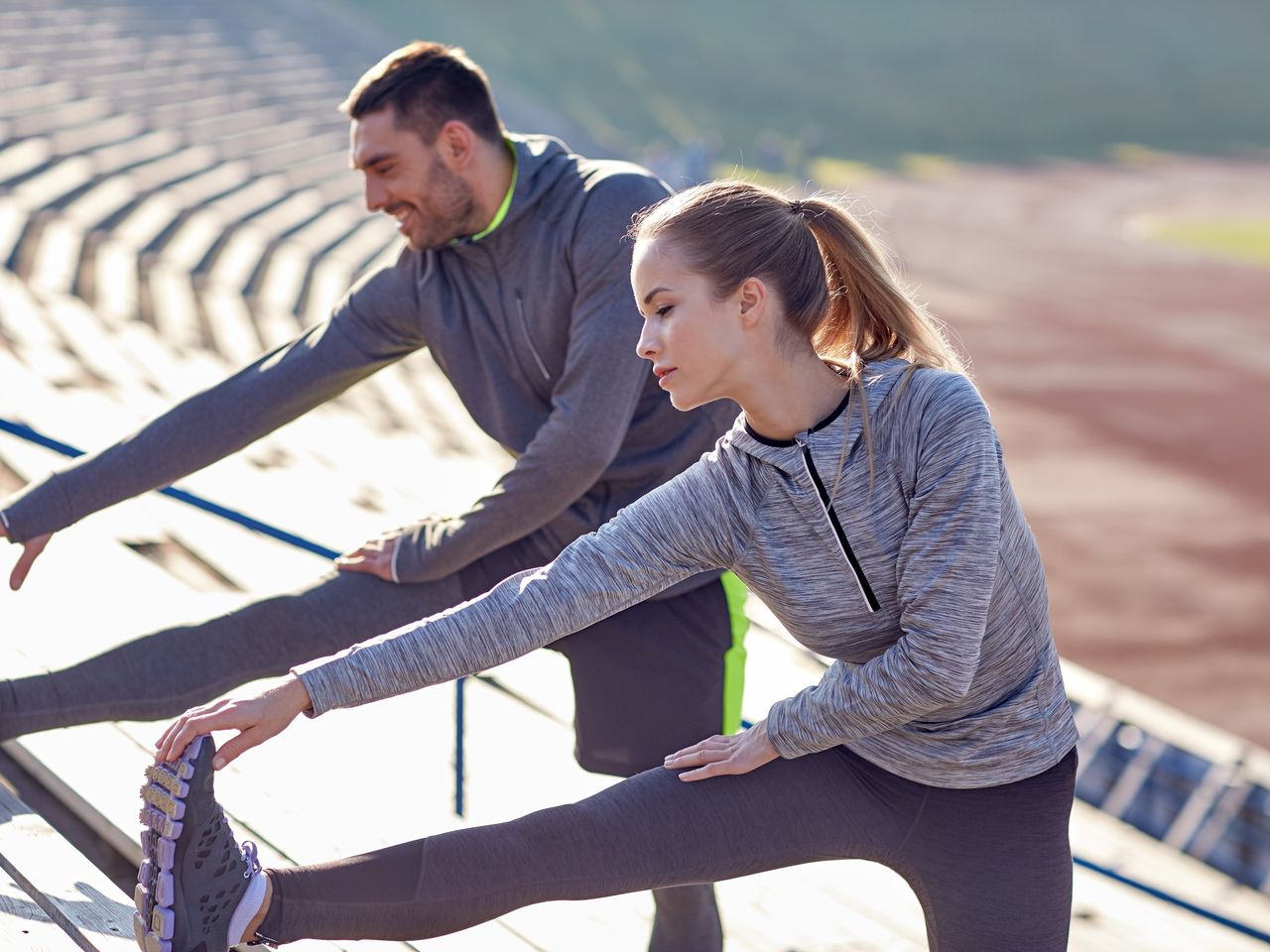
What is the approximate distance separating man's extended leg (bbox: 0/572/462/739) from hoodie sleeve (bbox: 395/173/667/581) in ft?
0.25

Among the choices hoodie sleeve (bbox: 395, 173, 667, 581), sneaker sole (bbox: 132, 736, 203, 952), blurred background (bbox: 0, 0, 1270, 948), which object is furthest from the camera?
blurred background (bbox: 0, 0, 1270, 948)

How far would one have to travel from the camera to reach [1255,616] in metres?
9.69

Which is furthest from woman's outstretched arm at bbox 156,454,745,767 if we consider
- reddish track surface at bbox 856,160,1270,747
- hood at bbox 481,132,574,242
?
reddish track surface at bbox 856,160,1270,747

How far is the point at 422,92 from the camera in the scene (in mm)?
2664

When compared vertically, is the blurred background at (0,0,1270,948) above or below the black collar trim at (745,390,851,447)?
above

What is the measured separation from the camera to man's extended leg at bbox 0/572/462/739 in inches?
95.6

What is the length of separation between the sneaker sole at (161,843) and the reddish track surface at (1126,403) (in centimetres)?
275

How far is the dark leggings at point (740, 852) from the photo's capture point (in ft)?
6.32

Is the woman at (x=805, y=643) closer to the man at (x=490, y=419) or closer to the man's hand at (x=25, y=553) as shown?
the man at (x=490, y=419)

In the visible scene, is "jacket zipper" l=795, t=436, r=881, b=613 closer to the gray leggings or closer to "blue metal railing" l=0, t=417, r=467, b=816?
the gray leggings

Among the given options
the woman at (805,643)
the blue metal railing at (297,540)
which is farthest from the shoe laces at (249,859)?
the blue metal railing at (297,540)

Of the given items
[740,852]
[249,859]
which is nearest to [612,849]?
[740,852]

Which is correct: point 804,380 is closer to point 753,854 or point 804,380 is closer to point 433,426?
point 753,854

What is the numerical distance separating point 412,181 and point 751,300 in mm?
947
